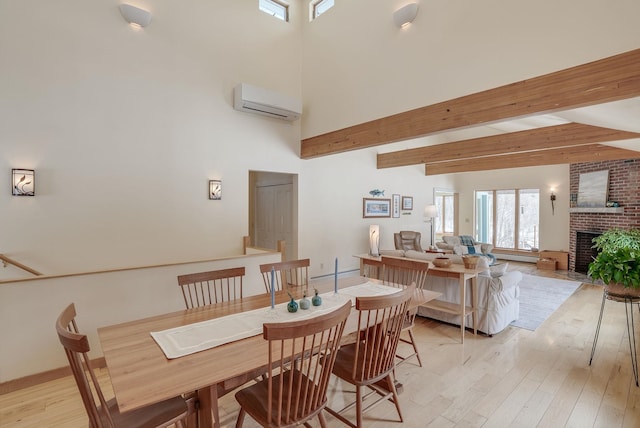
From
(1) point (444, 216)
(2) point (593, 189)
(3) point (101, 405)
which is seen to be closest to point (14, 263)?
(3) point (101, 405)

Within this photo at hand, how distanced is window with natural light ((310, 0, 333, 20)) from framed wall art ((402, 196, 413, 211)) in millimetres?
4796

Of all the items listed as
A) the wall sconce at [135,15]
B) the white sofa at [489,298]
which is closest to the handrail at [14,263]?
the wall sconce at [135,15]

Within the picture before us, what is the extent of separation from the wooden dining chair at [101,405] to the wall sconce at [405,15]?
4.24 meters

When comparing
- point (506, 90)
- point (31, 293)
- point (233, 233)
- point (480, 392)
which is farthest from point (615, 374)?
point (31, 293)

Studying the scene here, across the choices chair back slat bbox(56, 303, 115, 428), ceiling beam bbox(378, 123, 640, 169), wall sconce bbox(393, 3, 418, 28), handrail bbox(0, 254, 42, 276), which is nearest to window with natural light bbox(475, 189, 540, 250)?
ceiling beam bbox(378, 123, 640, 169)

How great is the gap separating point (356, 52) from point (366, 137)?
1263 mm

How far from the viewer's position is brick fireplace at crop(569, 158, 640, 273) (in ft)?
20.4

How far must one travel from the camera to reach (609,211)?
21.3 feet

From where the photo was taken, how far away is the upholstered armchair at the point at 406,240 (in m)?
7.54

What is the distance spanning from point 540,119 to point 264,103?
410cm

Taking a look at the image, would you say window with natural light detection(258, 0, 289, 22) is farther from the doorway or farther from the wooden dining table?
the wooden dining table

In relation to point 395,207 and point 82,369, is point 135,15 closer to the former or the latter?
point 82,369

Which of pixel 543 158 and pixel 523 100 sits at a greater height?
pixel 543 158

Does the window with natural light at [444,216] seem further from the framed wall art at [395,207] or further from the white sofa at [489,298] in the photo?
the white sofa at [489,298]
